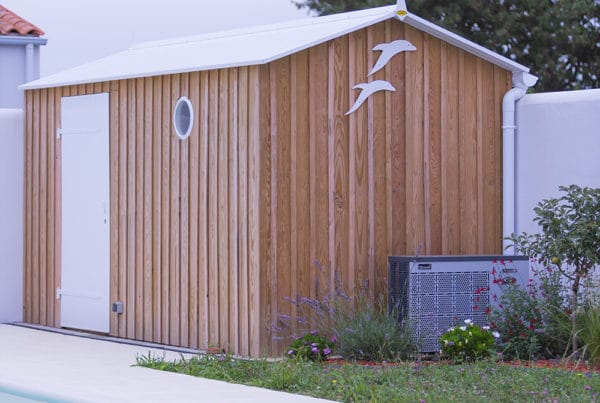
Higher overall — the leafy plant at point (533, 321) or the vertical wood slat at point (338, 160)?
the vertical wood slat at point (338, 160)

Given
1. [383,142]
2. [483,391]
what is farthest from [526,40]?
[483,391]

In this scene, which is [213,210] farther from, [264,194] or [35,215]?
[35,215]

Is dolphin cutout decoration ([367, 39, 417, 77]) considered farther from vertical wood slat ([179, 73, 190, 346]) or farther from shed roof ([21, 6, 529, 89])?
vertical wood slat ([179, 73, 190, 346])

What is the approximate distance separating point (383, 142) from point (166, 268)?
206 cm

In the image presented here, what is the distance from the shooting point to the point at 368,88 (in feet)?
33.4

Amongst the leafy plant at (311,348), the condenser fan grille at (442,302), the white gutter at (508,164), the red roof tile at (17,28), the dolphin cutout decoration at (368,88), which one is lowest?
the leafy plant at (311,348)

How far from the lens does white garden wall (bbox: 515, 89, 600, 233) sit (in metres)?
10.5

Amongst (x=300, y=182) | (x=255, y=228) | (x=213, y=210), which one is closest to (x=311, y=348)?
(x=255, y=228)

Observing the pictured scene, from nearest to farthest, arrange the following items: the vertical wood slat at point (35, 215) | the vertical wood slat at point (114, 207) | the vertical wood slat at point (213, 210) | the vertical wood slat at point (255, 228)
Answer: the vertical wood slat at point (255, 228) → the vertical wood slat at point (213, 210) → the vertical wood slat at point (114, 207) → the vertical wood slat at point (35, 215)

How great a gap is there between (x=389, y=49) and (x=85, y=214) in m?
3.09

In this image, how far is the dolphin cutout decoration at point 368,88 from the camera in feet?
33.2

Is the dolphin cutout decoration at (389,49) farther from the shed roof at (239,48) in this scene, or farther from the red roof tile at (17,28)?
the red roof tile at (17,28)

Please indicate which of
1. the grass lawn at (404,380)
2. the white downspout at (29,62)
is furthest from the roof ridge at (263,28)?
the white downspout at (29,62)

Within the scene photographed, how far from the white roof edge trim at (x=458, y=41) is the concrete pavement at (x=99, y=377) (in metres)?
3.33
